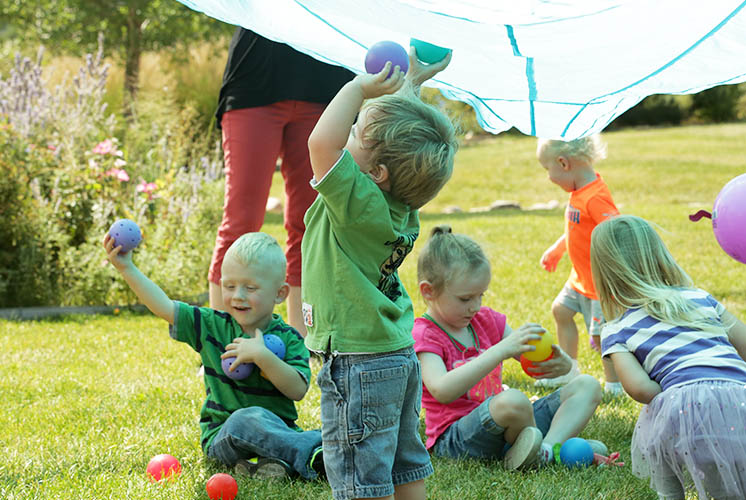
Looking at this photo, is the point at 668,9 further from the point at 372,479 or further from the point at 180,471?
the point at 180,471

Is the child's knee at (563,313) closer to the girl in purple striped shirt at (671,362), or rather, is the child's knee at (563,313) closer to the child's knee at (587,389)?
the child's knee at (587,389)

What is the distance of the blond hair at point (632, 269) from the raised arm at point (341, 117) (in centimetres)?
119

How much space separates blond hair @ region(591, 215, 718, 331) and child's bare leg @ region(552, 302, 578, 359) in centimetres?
195

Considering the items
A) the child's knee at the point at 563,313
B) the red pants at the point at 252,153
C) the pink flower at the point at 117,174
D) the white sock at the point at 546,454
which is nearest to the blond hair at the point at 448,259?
the white sock at the point at 546,454

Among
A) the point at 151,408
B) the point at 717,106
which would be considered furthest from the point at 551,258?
the point at 717,106

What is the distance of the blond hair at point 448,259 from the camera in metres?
3.45

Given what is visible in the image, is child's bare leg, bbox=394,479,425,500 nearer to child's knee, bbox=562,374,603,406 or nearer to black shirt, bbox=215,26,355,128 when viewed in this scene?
child's knee, bbox=562,374,603,406

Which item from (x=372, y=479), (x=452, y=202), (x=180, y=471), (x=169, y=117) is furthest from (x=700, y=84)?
(x=452, y=202)

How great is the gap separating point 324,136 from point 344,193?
0.52ft

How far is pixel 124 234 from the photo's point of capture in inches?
117

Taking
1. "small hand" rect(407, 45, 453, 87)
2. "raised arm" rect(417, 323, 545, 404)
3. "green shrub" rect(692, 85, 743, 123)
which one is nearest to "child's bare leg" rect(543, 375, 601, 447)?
"raised arm" rect(417, 323, 545, 404)

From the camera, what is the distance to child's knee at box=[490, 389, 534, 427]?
3.27 meters

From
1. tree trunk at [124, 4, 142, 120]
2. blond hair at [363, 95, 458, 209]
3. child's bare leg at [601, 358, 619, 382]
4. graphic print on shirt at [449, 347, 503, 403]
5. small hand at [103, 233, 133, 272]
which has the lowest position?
child's bare leg at [601, 358, 619, 382]

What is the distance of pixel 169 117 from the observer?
10773 millimetres
